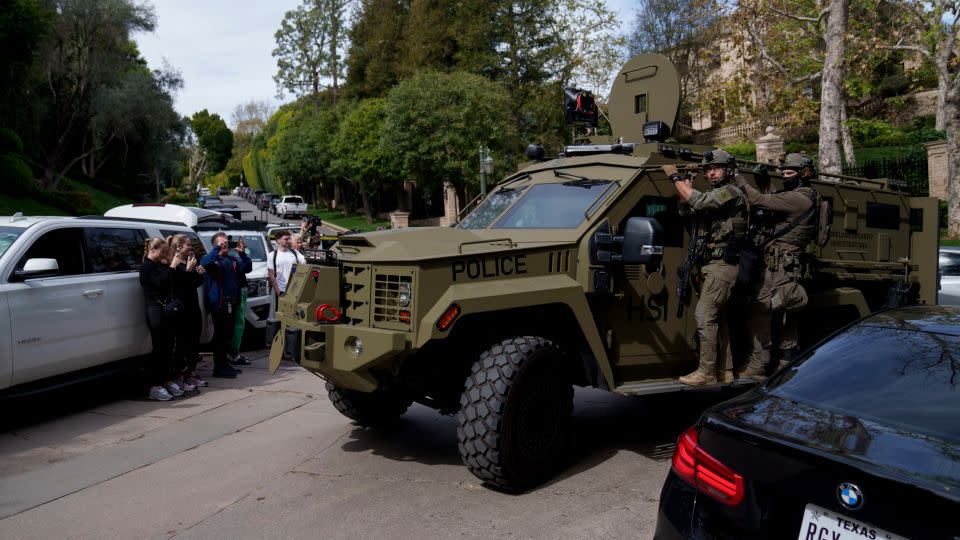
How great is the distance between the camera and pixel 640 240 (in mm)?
5180

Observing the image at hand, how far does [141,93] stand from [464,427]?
42135 millimetres

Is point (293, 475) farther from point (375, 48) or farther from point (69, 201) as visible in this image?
point (375, 48)

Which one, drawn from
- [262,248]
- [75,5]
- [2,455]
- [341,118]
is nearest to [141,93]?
[75,5]

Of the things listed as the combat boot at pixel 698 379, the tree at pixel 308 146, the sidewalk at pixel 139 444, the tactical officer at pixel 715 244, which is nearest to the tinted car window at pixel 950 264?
the tactical officer at pixel 715 244

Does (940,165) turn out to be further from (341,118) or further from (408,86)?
(341,118)

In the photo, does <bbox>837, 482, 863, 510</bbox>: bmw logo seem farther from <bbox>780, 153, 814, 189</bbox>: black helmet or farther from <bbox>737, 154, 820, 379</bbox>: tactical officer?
<bbox>780, 153, 814, 189</bbox>: black helmet

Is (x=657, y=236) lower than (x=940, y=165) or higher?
lower

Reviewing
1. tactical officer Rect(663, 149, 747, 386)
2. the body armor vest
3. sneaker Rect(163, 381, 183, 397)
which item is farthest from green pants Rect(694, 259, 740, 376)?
sneaker Rect(163, 381, 183, 397)

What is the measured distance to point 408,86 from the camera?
119ft

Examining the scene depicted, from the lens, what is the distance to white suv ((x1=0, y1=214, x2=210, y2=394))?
6367mm

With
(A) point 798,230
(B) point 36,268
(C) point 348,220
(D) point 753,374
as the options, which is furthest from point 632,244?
(C) point 348,220

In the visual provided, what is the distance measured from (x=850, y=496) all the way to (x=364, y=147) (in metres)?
44.4

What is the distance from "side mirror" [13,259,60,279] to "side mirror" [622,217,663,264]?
4860 millimetres

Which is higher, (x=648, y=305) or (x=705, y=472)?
(x=648, y=305)
